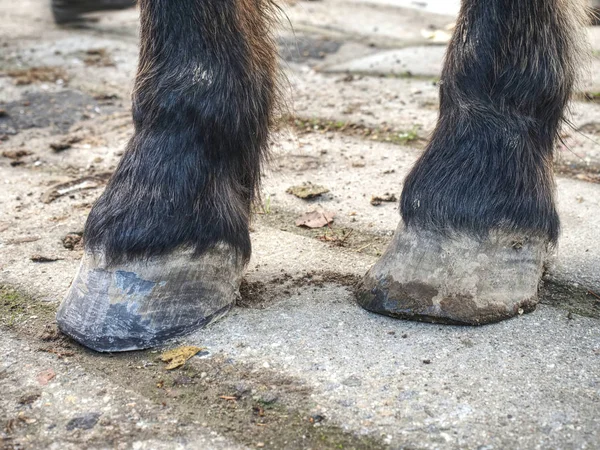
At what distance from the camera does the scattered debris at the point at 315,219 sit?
6.75 feet

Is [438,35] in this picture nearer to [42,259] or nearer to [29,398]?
[42,259]

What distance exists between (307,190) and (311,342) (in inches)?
31.6

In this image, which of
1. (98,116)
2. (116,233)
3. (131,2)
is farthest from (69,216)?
(131,2)

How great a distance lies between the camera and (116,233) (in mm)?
1526

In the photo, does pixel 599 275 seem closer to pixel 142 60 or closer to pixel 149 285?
pixel 149 285

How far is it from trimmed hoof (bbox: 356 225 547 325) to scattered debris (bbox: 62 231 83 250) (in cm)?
79

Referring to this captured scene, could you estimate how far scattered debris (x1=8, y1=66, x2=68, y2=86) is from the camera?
10.9 feet

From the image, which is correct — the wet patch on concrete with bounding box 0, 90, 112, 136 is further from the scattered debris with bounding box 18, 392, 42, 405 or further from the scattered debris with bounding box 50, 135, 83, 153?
the scattered debris with bounding box 18, 392, 42, 405

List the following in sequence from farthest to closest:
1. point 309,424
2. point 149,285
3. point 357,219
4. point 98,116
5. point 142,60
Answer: point 98,116, point 357,219, point 142,60, point 149,285, point 309,424

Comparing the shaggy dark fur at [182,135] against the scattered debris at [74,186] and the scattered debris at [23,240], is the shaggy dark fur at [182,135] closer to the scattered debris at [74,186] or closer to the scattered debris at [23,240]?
the scattered debris at [23,240]

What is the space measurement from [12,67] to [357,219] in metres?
2.20

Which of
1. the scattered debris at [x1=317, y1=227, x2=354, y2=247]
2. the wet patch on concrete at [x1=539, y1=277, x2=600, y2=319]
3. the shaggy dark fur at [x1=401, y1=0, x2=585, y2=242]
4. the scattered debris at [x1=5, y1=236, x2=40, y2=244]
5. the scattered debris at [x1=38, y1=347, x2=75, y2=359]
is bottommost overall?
the scattered debris at [x1=5, y1=236, x2=40, y2=244]

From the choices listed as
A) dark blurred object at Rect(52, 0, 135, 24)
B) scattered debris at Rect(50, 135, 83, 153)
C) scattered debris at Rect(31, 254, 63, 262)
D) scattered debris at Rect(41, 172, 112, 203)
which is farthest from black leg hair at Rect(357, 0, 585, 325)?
dark blurred object at Rect(52, 0, 135, 24)

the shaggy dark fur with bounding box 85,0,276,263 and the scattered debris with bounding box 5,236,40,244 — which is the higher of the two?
the shaggy dark fur with bounding box 85,0,276,263
